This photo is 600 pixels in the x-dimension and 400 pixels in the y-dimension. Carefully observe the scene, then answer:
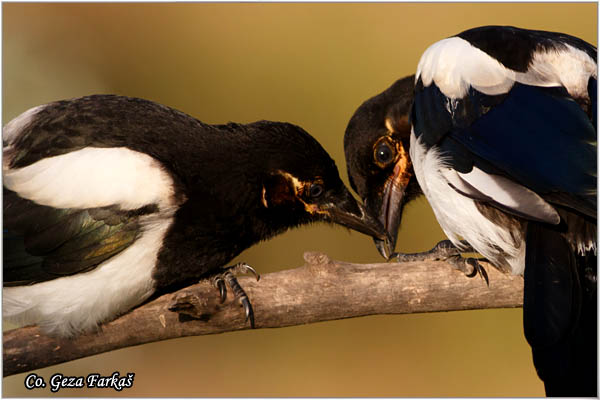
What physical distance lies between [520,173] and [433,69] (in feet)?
1.57

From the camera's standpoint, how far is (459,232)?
6.12ft

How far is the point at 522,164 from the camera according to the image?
5.23 ft

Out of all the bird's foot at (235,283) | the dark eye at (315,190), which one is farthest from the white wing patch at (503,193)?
the bird's foot at (235,283)

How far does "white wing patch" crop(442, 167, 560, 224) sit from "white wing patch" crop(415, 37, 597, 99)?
213 mm

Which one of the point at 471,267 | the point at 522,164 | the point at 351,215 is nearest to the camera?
the point at 522,164

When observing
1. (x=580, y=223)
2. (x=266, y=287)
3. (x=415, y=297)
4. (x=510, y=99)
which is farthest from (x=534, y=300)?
(x=266, y=287)

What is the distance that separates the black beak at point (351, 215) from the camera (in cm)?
196

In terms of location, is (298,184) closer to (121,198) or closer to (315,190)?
(315,190)

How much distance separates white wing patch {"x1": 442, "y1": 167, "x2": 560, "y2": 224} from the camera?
154cm

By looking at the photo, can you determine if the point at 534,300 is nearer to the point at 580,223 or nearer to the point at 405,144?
the point at 580,223

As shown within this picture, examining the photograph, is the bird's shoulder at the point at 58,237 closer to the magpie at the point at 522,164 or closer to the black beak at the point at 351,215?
the black beak at the point at 351,215

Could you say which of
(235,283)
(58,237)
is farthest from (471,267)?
(58,237)

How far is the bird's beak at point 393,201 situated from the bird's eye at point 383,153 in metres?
0.04

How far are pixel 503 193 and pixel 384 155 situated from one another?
2.04 ft
